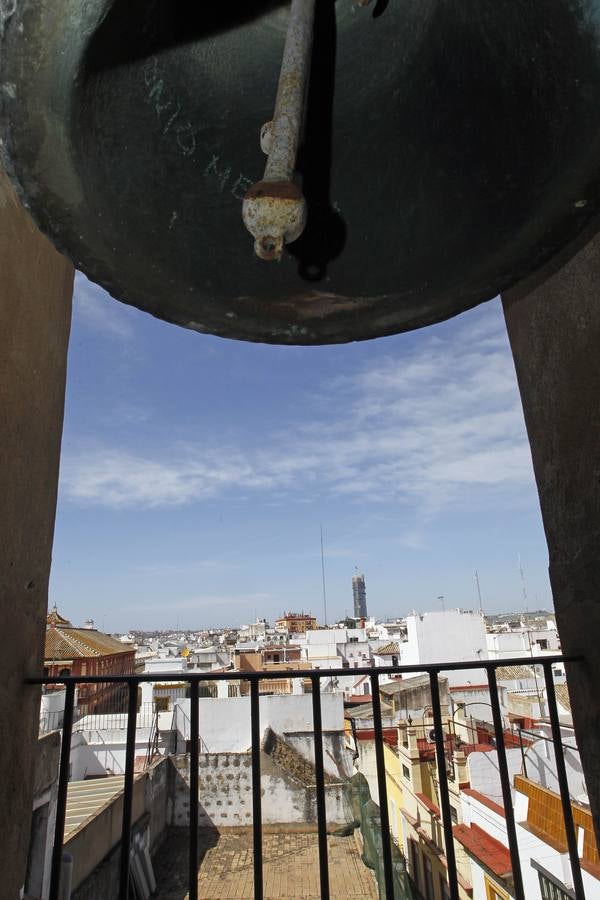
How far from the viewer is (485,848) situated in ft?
28.0

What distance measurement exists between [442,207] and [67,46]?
0.74 metres

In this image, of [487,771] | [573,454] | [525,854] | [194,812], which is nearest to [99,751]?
[487,771]

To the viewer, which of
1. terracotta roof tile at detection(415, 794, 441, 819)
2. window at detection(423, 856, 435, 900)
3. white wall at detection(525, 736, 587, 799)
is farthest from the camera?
window at detection(423, 856, 435, 900)

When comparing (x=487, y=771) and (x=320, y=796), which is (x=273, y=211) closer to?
(x=320, y=796)

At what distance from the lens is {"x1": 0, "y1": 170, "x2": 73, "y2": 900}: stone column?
A: 163 centimetres

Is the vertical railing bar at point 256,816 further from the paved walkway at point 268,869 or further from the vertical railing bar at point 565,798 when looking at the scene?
the paved walkway at point 268,869

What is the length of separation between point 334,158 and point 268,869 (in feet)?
55.4

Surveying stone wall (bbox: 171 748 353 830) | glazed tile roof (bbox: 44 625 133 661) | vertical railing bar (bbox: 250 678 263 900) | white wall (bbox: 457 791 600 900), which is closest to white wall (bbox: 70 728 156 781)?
stone wall (bbox: 171 748 353 830)

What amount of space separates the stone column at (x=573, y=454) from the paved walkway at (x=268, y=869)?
12.8 meters

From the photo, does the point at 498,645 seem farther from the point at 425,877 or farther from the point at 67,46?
the point at 67,46

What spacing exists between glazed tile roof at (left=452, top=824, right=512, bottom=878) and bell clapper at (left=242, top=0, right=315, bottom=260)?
950cm

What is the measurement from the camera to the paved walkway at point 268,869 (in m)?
13.0

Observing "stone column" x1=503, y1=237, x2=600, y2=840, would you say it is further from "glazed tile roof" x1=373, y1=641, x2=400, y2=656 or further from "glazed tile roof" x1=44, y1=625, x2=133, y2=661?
"glazed tile roof" x1=373, y1=641, x2=400, y2=656

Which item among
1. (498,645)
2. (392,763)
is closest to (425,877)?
(392,763)
